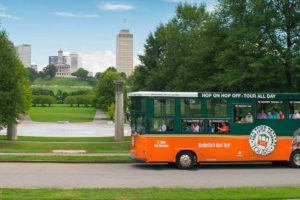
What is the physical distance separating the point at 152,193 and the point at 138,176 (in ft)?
16.2

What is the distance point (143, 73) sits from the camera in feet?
187

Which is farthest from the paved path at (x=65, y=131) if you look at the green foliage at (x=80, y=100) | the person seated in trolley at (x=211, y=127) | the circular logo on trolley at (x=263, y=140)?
the green foliage at (x=80, y=100)

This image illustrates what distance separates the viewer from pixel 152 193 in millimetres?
13492

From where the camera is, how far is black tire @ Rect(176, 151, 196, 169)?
20953mm

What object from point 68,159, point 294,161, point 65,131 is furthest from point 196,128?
point 65,131

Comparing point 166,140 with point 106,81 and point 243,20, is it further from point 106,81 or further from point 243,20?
point 106,81

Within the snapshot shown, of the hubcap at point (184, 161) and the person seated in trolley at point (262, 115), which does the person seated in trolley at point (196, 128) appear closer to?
the hubcap at point (184, 161)

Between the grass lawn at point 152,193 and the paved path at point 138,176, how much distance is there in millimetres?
1752

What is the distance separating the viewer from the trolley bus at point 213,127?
818 inches

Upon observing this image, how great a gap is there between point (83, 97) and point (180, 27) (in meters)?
120

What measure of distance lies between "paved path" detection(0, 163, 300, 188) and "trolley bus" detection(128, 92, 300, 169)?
65cm

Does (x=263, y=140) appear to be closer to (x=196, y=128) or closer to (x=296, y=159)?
(x=296, y=159)

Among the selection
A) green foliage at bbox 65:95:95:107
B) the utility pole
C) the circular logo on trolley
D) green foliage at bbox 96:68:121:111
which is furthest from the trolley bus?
green foliage at bbox 65:95:95:107

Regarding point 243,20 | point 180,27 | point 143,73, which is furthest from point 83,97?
point 243,20
